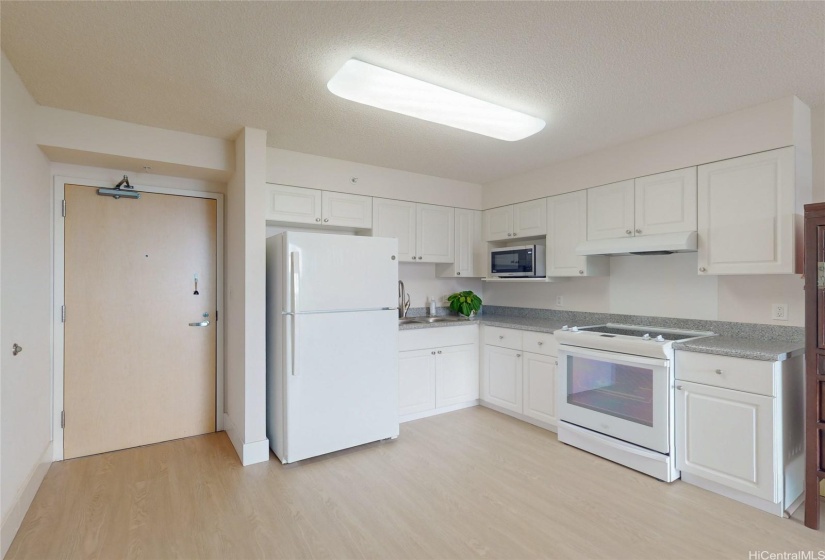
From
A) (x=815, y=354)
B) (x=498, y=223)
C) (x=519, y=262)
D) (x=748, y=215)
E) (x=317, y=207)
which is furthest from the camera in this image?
(x=498, y=223)

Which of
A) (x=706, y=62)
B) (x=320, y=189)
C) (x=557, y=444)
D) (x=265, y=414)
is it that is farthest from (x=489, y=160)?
(x=265, y=414)

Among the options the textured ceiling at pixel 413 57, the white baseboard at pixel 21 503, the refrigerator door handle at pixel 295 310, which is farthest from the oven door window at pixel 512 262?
the white baseboard at pixel 21 503

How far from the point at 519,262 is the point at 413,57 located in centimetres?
233

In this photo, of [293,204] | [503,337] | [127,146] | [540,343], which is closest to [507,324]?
[503,337]

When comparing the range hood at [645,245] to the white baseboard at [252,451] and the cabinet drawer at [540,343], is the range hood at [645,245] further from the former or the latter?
the white baseboard at [252,451]

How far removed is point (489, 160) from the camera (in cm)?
362

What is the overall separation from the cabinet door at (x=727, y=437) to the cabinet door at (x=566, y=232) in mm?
1305

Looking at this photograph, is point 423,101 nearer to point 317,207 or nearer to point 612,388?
point 317,207

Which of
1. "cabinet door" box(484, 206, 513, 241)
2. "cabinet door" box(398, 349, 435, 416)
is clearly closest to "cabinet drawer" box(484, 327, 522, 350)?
"cabinet door" box(398, 349, 435, 416)

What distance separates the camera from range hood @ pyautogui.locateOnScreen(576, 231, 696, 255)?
107 inches

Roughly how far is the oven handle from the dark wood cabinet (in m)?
0.65

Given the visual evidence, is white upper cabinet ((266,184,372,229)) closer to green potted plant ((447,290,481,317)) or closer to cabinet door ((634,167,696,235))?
green potted plant ((447,290,481,317))

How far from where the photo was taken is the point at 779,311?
2596mm

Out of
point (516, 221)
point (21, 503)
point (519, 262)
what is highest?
point (516, 221)
